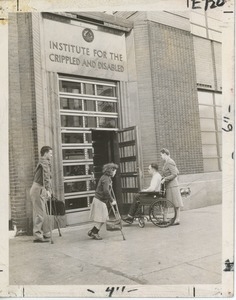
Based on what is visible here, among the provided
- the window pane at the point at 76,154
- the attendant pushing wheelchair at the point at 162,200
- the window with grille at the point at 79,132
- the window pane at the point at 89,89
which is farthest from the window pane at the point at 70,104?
the attendant pushing wheelchair at the point at 162,200

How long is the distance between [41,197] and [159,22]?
414 centimetres

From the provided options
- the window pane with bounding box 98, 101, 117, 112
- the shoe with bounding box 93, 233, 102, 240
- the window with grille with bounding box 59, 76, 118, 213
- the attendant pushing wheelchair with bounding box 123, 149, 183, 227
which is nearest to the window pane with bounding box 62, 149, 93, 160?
the window with grille with bounding box 59, 76, 118, 213

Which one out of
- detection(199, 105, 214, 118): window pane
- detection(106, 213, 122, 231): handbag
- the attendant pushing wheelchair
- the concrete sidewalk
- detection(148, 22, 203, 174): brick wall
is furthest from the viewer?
detection(148, 22, 203, 174): brick wall

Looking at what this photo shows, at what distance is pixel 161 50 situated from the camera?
6.76 m

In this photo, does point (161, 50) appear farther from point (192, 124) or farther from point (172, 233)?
point (172, 233)

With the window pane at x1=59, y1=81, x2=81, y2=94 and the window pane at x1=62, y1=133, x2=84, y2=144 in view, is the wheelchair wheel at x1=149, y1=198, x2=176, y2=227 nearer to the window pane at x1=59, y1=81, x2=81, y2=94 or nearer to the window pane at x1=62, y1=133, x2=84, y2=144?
the window pane at x1=62, y1=133, x2=84, y2=144

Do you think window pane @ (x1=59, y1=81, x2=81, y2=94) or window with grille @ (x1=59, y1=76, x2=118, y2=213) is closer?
window with grille @ (x1=59, y1=76, x2=118, y2=213)

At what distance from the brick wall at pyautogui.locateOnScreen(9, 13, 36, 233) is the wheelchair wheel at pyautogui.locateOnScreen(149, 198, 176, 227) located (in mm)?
2212

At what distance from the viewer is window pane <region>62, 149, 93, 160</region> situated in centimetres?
614

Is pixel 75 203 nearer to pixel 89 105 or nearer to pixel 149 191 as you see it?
pixel 149 191

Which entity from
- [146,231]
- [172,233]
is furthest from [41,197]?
[172,233]

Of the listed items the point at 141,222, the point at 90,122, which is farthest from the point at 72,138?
the point at 141,222
